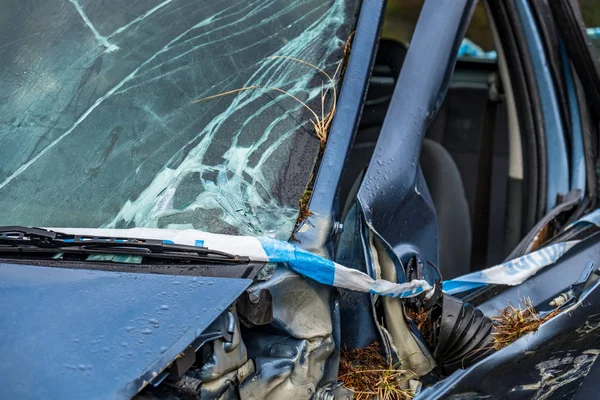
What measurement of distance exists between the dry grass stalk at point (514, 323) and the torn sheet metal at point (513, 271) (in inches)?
4.4

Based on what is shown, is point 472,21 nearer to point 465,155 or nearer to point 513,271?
point 465,155

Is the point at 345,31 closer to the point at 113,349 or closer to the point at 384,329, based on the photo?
the point at 384,329

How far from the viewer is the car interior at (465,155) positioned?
306 centimetres

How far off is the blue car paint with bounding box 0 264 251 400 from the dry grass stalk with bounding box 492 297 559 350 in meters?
0.75

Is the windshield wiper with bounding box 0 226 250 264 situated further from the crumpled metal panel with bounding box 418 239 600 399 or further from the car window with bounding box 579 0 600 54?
the car window with bounding box 579 0 600 54

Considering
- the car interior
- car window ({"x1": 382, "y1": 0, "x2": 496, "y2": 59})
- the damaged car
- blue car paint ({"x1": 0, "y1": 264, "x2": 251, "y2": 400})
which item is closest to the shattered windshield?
the damaged car

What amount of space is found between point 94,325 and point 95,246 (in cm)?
26

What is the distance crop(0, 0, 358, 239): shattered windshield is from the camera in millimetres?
1847

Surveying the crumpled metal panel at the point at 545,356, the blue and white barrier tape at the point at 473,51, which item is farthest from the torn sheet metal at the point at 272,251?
the blue and white barrier tape at the point at 473,51

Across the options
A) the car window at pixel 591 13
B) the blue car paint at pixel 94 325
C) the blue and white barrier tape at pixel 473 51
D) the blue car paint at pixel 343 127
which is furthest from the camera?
the car window at pixel 591 13

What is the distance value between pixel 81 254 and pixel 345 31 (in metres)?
0.95

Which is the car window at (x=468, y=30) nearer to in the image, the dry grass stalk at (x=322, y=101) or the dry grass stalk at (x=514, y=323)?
the dry grass stalk at (x=322, y=101)

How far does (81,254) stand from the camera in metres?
1.69

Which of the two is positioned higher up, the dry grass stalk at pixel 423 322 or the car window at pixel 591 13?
the car window at pixel 591 13
